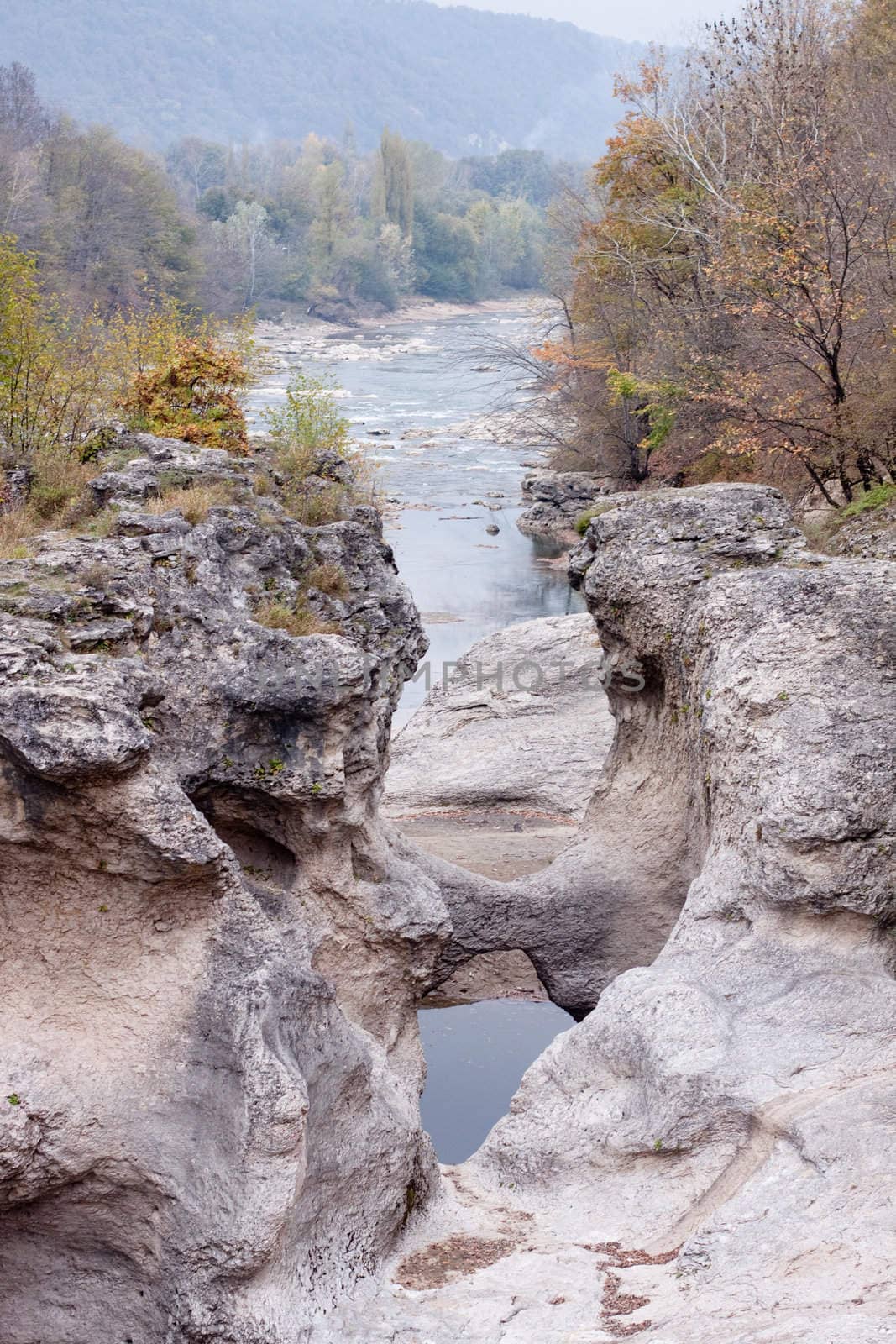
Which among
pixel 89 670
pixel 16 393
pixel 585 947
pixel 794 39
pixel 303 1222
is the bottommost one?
pixel 585 947

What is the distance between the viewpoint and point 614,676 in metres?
17.1

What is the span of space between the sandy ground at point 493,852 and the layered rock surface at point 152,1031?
747 centimetres

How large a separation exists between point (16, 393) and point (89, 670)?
11164mm

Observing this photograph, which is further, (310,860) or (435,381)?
(435,381)

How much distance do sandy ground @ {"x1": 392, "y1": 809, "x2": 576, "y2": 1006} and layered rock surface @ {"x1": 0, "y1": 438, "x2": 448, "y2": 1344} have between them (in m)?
7.47

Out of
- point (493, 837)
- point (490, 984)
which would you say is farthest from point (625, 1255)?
point (493, 837)

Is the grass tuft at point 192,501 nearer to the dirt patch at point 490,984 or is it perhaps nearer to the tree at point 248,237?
the dirt patch at point 490,984

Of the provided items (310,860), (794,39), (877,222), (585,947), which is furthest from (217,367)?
(794,39)

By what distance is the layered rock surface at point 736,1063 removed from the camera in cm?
842

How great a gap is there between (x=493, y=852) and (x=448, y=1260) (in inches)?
395

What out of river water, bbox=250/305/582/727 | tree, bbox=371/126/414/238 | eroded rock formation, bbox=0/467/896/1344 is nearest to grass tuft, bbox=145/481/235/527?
eroded rock formation, bbox=0/467/896/1344

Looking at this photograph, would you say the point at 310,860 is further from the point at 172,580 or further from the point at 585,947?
the point at 585,947

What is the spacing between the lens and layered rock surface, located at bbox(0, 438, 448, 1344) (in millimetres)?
8578

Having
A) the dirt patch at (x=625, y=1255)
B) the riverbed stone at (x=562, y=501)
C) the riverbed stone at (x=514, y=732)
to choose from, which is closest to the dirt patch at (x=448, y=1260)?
the dirt patch at (x=625, y=1255)
